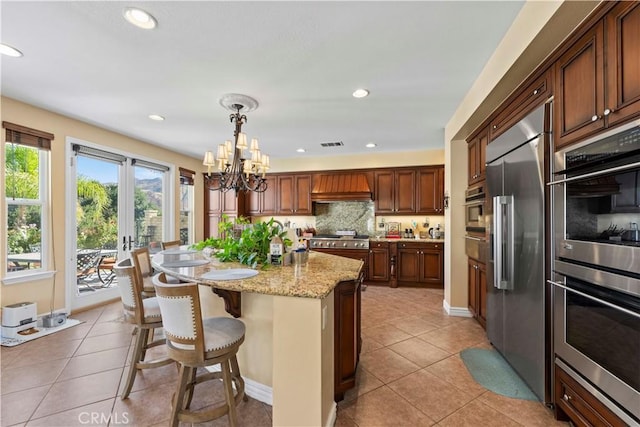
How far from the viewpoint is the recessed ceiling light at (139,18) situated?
1.77m

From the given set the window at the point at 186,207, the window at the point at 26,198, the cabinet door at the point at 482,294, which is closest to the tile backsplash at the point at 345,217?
the window at the point at 186,207

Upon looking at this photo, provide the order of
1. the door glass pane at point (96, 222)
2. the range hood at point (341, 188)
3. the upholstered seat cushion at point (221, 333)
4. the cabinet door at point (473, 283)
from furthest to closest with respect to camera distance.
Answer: the range hood at point (341, 188)
the door glass pane at point (96, 222)
the cabinet door at point (473, 283)
the upholstered seat cushion at point (221, 333)

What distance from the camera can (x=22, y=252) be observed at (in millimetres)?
3275

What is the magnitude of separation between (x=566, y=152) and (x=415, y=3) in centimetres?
130

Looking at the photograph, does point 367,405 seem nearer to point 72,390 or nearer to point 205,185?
point 72,390

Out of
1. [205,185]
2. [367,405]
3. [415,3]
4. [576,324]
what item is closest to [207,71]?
[415,3]

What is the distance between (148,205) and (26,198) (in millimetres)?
1788

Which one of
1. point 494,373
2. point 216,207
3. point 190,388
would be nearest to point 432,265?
point 494,373

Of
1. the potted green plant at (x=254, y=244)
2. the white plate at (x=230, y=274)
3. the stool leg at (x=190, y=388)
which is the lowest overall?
the stool leg at (x=190, y=388)

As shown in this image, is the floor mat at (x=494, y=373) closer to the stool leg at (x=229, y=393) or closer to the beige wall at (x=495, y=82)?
the beige wall at (x=495, y=82)

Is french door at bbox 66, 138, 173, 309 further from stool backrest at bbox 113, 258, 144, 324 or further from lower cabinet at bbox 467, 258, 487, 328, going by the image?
lower cabinet at bbox 467, 258, 487, 328

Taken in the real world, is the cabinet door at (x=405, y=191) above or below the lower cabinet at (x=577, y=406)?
above

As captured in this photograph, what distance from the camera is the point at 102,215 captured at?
421 centimetres

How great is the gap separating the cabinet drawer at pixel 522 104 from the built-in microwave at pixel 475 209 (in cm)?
66
